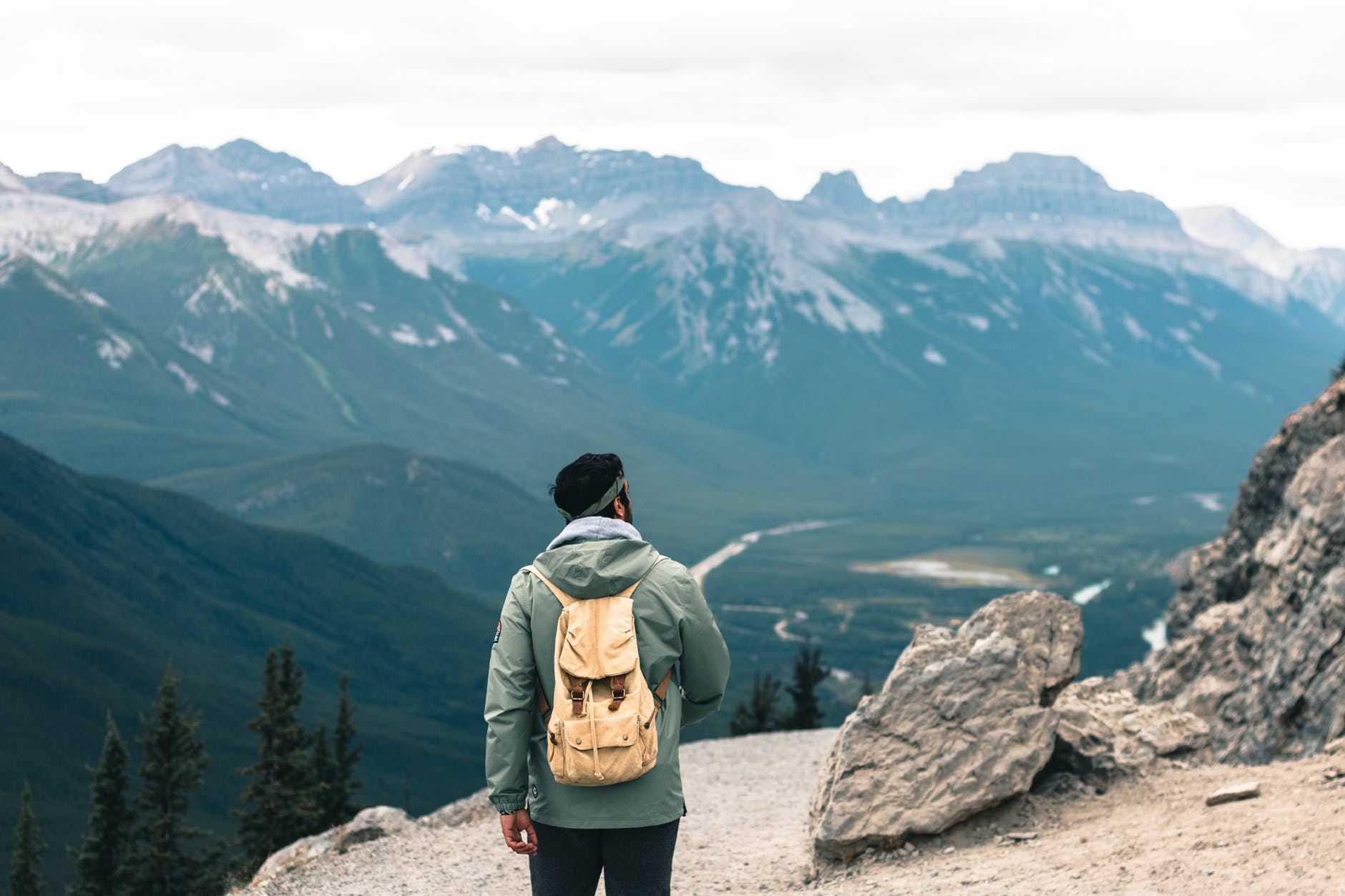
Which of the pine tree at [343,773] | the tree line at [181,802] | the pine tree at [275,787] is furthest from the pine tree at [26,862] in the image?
the pine tree at [275,787]

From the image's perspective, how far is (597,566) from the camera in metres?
11.3

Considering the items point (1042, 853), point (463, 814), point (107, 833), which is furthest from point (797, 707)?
point (1042, 853)

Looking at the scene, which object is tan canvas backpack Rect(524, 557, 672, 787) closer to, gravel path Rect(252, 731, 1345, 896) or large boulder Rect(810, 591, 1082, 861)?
gravel path Rect(252, 731, 1345, 896)

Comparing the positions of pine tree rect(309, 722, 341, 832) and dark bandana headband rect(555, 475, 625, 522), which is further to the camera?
pine tree rect(309, 722, 341, 832)

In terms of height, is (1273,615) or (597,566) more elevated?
(597,566)

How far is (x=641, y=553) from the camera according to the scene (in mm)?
11414

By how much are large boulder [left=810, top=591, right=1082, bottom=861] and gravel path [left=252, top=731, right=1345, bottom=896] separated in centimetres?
49

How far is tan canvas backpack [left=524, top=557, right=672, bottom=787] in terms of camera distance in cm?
1109

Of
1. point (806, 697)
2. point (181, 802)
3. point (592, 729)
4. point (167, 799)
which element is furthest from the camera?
point (806, 697)

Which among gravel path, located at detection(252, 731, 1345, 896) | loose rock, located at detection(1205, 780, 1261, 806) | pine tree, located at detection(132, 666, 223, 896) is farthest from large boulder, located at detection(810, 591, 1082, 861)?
pine tree, located at detection(132, 666, 223, 896)

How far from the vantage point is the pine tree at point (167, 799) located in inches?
2274

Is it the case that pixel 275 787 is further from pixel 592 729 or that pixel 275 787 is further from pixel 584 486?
pixel 592 729

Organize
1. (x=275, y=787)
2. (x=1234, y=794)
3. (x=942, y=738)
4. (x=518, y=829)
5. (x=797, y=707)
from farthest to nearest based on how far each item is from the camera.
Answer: (x=797, y=707)
(x=275, y=787)
(x=942, y=738)
(x=1234, y=794)
(x=518, y=829)

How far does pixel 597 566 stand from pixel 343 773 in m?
65.0
